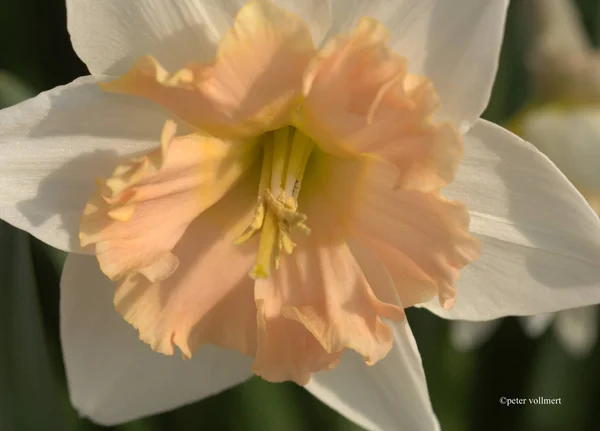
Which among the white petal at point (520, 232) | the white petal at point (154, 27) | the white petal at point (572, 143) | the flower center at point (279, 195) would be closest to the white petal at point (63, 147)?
the white petal at point (154, 27)

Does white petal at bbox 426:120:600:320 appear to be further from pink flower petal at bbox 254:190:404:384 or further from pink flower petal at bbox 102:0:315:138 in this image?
pink flower petal at bbox 102:0:315:138

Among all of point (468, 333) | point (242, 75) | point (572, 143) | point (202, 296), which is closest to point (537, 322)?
point (468, 333)

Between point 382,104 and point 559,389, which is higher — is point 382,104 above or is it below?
above

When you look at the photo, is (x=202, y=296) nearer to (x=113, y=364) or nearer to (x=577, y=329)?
(x=113, y=364)

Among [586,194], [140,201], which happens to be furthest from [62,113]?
[586,194]

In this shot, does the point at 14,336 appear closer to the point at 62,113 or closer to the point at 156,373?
the point at 156,373
